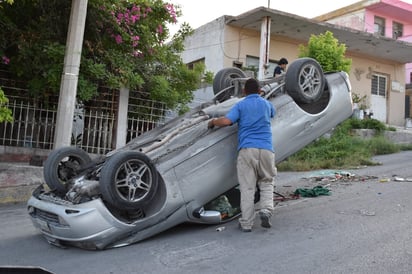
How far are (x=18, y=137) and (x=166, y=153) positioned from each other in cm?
476

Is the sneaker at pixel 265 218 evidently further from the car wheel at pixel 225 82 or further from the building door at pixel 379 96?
the building door at pixel 379 96

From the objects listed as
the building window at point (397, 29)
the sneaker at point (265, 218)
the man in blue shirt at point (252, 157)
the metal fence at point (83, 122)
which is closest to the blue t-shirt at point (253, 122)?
the man in blue shirt at point (252, 157)

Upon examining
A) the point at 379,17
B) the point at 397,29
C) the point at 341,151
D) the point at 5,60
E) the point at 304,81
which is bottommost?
the point at 341,151

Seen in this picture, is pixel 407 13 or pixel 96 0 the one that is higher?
pixel 407 13

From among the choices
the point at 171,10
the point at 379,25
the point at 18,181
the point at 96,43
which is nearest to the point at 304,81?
the point at 171,10

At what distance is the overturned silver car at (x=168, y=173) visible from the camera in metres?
3.87

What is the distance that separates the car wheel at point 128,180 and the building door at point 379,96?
53.6ft

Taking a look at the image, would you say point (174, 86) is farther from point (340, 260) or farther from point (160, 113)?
point (340, 260)

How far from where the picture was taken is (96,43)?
834 cm

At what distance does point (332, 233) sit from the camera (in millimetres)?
4316

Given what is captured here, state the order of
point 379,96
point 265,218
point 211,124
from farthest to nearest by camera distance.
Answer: point 379,96 → point 211,124 → point 265,218

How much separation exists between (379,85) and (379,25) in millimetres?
4532

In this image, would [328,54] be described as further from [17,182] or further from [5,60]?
[17,182]

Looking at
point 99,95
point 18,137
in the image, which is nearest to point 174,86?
point 99,95
